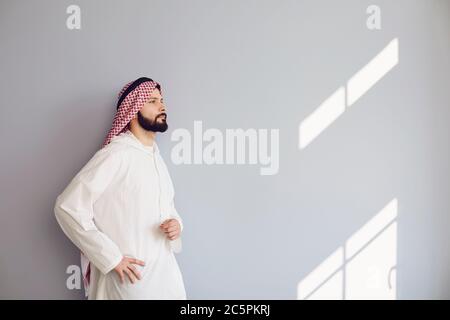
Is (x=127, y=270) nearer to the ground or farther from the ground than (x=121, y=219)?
nearer to the ground

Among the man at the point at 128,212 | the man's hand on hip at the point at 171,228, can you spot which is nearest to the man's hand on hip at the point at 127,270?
the man at the point at 128,212

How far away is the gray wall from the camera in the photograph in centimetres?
190

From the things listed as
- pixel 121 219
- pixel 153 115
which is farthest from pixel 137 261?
pixel 153 115

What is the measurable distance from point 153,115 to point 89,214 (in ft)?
1.53

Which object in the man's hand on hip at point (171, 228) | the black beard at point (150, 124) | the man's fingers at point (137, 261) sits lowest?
the man's fingers at point (137, 261)

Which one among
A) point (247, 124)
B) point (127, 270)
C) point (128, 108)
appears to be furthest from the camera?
point (247, 124)

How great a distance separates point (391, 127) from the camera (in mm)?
2035

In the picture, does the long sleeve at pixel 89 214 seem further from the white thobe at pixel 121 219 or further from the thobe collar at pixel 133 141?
the thobe collar at pixel 133 141

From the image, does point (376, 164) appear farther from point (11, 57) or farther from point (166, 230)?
point (11, 57)

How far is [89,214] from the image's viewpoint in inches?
63.1

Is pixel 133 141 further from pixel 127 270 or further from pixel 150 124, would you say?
pixel 127 270

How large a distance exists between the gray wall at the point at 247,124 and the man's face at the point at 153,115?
0.19 meters

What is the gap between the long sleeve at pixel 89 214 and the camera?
1.57 metres
